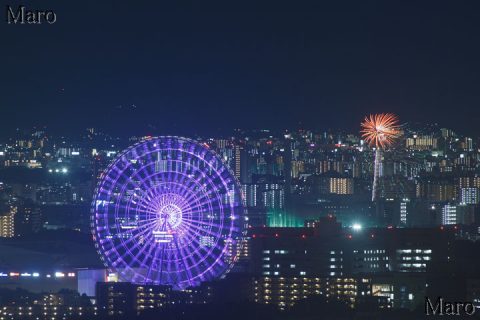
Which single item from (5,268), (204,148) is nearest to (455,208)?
(5,268)

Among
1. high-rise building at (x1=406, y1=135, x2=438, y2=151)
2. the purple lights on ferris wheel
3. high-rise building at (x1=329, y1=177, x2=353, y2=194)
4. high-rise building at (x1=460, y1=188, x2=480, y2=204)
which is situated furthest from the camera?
high-rise building at (x1=406, y1=135, x2=438, y2=151)

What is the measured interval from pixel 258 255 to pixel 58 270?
3075 millimetres

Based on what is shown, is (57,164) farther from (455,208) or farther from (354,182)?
(455,208)

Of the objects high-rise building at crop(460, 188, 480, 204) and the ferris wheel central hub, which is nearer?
the ferris wheel central hub

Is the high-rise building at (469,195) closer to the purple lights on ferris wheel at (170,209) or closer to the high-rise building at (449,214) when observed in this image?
the high-rise building at (449,214)

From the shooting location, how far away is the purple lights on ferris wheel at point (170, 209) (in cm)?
2400

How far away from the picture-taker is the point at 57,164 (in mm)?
43156

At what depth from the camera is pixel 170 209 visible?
23.9 metres

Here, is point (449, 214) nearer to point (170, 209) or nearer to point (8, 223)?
point (8, 223)

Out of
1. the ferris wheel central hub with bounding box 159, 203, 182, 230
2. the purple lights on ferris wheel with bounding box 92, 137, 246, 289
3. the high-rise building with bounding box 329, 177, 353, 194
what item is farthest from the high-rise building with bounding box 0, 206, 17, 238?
the ferris wheel central hub with bounding box 159, 203, 182, 230

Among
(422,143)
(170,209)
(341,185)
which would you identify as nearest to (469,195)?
(341,185)

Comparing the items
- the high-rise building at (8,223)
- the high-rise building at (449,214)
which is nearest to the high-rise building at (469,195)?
the high-rise building at (449,214)

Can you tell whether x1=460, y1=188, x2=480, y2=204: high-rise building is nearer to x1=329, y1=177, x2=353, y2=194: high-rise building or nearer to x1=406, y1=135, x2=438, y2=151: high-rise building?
x1=329, y1=177, x2=353, y2=194: high-rise building

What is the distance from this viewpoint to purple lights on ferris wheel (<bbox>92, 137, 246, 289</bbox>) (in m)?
24.0
